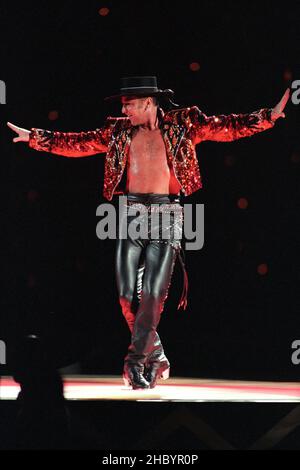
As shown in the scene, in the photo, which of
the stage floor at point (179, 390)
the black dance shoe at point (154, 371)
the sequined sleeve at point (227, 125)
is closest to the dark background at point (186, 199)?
the stage floor at point (179, 390)

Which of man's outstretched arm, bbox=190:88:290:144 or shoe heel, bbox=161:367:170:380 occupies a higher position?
man's outstretched arm, bbox=190:88:290:144

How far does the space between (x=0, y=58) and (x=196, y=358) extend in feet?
6.07

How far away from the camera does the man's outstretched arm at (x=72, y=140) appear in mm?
4914

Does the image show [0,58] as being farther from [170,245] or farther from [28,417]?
[28,417]

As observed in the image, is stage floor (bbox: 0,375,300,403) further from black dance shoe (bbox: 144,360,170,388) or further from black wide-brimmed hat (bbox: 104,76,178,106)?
black wide-brimmed hat (bbox: 104,76,178,106)

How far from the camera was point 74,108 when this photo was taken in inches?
207

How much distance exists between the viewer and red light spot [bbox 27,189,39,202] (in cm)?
527

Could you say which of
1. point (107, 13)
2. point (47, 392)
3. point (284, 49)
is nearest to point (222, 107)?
point (284, 49)

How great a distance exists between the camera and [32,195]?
5.28m

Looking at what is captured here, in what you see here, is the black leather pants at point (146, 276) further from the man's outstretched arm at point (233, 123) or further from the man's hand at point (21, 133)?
the man's hand at point (21, 133)

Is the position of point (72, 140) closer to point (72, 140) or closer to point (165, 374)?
point (72, 140)

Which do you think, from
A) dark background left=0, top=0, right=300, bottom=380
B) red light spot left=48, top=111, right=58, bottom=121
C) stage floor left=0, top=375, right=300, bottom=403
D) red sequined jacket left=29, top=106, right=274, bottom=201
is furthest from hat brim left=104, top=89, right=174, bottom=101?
stage floor left=0, top=375, right=300, bottom=403

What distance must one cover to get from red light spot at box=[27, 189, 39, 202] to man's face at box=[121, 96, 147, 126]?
2.49 feet

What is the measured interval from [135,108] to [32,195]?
32.6 inches
